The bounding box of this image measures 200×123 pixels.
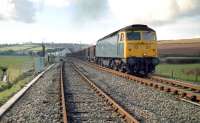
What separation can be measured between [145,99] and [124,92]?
2799mm

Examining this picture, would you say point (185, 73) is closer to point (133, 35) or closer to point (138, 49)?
point (138, 49)

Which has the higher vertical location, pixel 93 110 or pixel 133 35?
pixel 133 35

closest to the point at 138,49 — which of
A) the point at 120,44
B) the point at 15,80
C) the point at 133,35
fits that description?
the point at 133,35

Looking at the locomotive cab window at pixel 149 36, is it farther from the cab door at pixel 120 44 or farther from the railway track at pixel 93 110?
the railway track at pixel 93 110

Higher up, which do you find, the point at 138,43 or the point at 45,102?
the point at 138,43

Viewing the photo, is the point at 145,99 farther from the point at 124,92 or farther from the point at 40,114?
the point at 40,114

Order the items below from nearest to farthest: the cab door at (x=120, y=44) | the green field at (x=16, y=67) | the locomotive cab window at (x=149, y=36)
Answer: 1. the locomotive cab window at (x=149, y=36)
2. the cab door at (x=120, y=44)
3. the green field at (x=16, y=67)

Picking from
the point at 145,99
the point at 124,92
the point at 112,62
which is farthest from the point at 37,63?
the point at 145,99

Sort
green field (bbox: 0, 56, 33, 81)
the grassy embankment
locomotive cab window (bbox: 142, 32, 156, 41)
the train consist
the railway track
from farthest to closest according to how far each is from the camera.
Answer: green field (bbox: 0, 56, 33, 81) < locomotive cab window (bbox: 142, 32, 156, 41) < the train consist < the grassy embankment < the railway track

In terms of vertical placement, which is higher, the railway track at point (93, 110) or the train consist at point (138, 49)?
the train consist at point (138, 49)

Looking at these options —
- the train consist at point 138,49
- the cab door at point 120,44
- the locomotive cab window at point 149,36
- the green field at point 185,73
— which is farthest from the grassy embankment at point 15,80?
the green field at point 185,73

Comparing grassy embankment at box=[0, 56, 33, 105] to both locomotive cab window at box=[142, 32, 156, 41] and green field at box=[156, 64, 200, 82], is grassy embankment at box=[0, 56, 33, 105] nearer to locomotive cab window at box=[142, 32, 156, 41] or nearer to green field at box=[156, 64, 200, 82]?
locomotive cab window at box=[142, 32, 156, 41]

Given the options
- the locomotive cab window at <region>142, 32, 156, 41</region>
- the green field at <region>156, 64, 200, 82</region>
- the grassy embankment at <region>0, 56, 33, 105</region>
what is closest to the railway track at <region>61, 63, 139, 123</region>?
the grassy embankment at <region>0, 56, 33, 105</region>

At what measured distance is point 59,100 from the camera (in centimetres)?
1512
